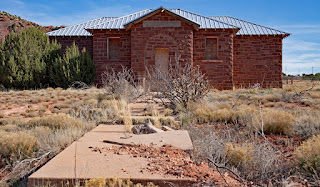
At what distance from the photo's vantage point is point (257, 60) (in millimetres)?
20312

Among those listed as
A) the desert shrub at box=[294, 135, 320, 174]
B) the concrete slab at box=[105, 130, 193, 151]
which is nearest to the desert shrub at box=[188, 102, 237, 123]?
the concrete slab at box=[105, 130, 193, 151]

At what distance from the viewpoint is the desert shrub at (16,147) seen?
4.95m

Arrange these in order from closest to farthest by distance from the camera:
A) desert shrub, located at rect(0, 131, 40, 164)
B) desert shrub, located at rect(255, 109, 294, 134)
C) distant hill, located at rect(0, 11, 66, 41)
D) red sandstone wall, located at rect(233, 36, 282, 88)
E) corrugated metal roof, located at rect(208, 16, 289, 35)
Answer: desert shrub, located at rect(0, 131, 40, 164)
desert shrub, located at rect(255, 109, 294, 134)
corrugated metal roof, located at rect(208, 16, 289, 35)
red sandstone wall, located at rect(233, 36, 282, 88)
distant hill, located at rect(0, 11, 66, 41)

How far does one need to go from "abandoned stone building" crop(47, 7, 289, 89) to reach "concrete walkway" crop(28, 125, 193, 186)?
42.8 feet

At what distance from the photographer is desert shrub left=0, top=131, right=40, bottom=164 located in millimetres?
4949

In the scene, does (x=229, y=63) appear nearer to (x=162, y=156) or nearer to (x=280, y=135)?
(x=280, y=135)

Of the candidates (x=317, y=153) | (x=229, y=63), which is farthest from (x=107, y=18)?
(x=317, y=153)

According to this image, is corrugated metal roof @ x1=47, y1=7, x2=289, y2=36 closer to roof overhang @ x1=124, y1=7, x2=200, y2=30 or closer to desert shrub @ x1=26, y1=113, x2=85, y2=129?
roof overhang @ x1=124, y1=7, x2=200, y2=30

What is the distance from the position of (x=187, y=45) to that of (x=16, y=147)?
13864mm

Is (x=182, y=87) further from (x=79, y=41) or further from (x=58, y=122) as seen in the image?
(x=79, y=41)

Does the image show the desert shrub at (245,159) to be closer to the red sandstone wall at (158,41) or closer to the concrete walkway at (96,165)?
the concrete walkway at (96,165)

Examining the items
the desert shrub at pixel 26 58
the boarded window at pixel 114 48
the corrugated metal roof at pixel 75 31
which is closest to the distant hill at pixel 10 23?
the corrugated metal roof at pixel 75 31

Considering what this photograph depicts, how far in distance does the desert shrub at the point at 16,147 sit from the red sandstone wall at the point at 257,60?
17.2 m

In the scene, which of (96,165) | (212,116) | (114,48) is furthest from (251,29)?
(96,165)
